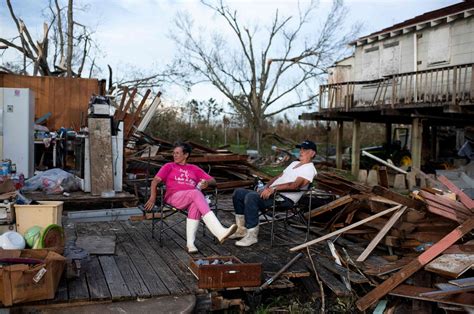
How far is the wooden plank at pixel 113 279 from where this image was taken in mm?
4043

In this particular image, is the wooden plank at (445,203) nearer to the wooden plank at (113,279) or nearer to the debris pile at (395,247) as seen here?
the debris pile at (395,247)

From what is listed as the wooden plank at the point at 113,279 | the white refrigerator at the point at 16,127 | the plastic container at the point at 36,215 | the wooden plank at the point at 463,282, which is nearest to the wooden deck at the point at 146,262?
the wooden plank at the point at 113,279

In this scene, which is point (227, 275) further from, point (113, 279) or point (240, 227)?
point (240, 227)

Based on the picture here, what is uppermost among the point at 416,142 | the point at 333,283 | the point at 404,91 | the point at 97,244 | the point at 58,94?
the point at 404,91

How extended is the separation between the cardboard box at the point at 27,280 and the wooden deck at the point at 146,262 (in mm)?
149

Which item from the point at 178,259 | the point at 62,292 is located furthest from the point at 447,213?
the point at 62,292

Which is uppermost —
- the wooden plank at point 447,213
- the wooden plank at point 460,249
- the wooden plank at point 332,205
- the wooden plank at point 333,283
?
the wooden plank at point 447,213

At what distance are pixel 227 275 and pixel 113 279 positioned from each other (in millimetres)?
1013

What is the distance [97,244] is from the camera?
5.62 metres

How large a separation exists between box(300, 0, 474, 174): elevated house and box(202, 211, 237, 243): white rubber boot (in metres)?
9.81

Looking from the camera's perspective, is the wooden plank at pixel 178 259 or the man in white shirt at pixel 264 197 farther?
the man in white shirt at pixel 264 197

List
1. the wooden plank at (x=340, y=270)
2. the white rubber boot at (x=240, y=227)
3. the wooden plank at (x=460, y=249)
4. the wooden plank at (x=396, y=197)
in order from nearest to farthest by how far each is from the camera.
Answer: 1. the wooden plank at (x=460, y=249)
2. the wooden plank at (x=340, y=270)
3. the wooden plank at (x=396, y=197)
4. the white rubber boot at (x=240, y=227)

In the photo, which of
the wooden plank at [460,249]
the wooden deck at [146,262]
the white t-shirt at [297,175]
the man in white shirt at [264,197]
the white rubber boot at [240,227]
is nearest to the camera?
the wooden deck at [146,262]

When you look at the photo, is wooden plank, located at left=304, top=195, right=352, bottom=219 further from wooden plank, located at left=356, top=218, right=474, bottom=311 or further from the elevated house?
the elevated house
